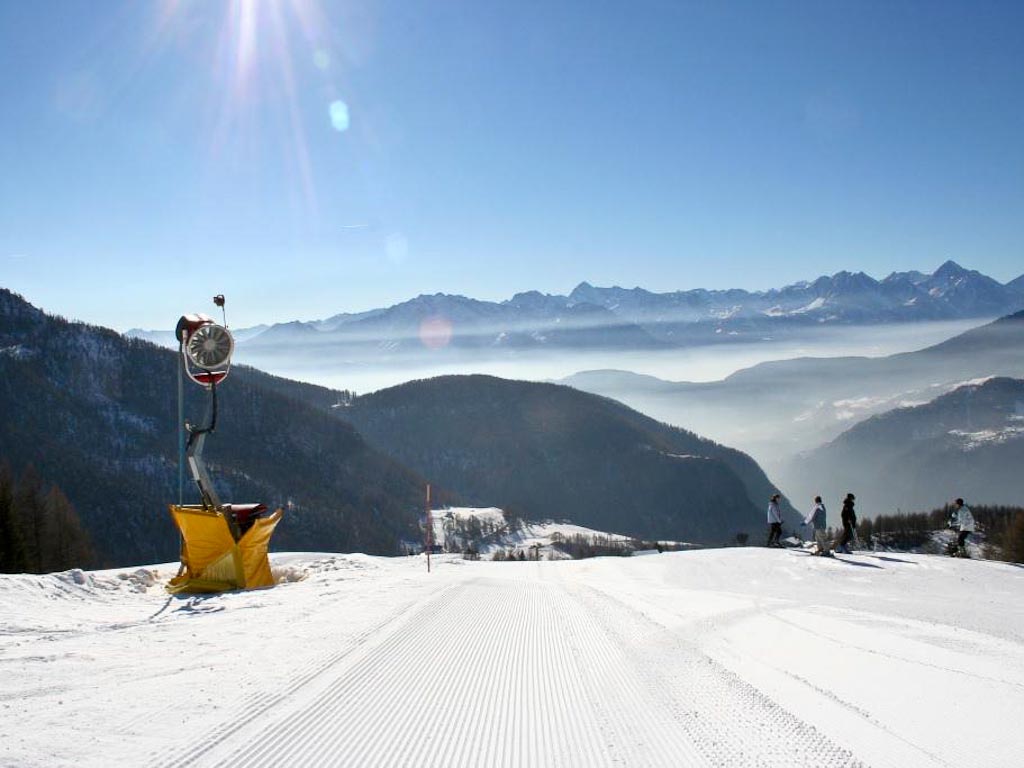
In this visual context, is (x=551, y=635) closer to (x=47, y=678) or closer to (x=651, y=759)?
(x=651, y=759)

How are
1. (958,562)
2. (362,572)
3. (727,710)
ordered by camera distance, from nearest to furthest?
1. (727,710)
2. (958,562)
3. (362,572)

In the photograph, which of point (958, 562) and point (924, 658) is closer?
point (924, 658)

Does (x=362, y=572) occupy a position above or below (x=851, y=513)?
below

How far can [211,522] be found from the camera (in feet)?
54.2

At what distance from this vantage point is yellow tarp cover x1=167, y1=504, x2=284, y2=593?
16.2 meters

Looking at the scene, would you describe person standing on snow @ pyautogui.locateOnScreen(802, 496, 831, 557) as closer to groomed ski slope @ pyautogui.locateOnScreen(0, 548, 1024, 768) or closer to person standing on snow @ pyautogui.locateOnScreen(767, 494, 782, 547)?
person standing on snow @ pyautogui.locateOnScreen(767, 494, 782, 547)

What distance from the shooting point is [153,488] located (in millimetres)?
183375

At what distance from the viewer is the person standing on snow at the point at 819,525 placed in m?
20.9

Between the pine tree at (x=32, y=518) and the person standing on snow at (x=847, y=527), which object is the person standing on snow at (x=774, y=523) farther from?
the pine tree at (x=32, y=518)

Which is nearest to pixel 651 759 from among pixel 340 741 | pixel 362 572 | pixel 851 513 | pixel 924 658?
pixel 340 741

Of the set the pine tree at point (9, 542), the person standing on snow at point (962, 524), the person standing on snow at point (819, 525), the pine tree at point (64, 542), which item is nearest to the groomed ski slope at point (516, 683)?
the person standing on snow at point (819, 525)

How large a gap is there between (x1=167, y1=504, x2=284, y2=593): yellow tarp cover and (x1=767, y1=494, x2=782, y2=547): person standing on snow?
18062mm

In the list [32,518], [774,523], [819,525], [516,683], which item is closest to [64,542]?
[32,518]

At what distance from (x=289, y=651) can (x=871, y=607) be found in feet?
29.9
